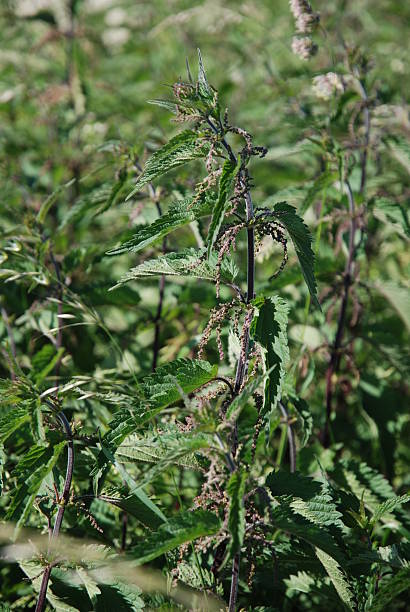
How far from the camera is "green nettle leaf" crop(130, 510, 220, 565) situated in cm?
115

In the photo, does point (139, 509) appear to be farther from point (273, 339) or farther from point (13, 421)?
point (273, 339)

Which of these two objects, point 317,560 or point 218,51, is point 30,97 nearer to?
point 218,51

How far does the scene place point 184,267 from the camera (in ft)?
4.82

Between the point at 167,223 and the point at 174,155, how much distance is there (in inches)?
6.0

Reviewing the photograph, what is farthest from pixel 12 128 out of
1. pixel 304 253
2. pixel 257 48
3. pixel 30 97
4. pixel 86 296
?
pixel 304 253

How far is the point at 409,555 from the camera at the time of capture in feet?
5.31

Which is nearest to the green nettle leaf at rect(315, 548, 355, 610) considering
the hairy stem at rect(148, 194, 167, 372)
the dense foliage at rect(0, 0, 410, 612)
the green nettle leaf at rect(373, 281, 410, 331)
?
the dense foliage at rect(0, 0, 410, 612)

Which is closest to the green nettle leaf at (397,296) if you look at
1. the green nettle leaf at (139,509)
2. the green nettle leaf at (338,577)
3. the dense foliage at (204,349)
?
the dense foliage at (204,349)

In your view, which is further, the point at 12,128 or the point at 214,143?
the point at 12,128

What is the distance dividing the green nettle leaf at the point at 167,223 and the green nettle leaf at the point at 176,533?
1.84 ft

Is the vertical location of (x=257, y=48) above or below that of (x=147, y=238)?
above

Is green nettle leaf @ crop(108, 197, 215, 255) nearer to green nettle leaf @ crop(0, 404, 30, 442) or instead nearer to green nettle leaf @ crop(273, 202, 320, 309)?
green nettle leaf @ crop(273, 202, 320, 309)

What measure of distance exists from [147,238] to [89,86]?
2546 mm

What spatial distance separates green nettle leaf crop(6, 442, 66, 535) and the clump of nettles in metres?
1.55
